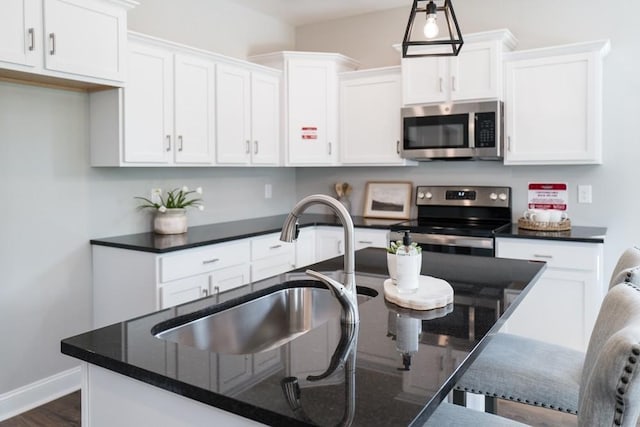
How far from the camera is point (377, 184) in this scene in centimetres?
441

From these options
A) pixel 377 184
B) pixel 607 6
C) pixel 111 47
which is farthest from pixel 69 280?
pixel 607 6

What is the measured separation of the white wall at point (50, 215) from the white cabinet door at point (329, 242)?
4.22 feet

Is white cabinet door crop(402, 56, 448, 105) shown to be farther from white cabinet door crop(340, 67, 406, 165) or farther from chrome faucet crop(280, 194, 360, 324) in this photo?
chrome faucet crop(280, 194, 360, 324)

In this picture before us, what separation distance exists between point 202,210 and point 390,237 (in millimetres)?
1437

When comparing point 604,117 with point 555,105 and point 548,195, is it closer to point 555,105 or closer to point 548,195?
point 555,105

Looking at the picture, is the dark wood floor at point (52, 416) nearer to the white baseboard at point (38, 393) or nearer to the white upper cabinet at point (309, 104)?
the white baseboard at point (38, 393)

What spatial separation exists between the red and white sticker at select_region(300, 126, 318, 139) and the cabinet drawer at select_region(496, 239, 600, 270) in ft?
5.56

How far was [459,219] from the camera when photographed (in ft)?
13.1

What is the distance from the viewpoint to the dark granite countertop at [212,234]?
2885 mm

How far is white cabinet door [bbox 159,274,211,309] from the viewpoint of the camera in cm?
281

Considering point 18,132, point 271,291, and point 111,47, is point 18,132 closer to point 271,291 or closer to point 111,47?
point 111,47

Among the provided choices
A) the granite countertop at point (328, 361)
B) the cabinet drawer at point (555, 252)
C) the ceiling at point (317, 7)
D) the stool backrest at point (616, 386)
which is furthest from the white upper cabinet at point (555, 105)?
the stool backrest at point (616, 386)

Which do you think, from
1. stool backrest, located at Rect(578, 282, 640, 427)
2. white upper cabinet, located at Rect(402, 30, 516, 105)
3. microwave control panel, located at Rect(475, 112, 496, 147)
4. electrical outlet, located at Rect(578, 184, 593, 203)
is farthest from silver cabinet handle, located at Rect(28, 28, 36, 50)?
electrical outlet, located at Rect(578, 184, 593, 203)

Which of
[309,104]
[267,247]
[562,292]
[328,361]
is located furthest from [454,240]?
[328,361]
